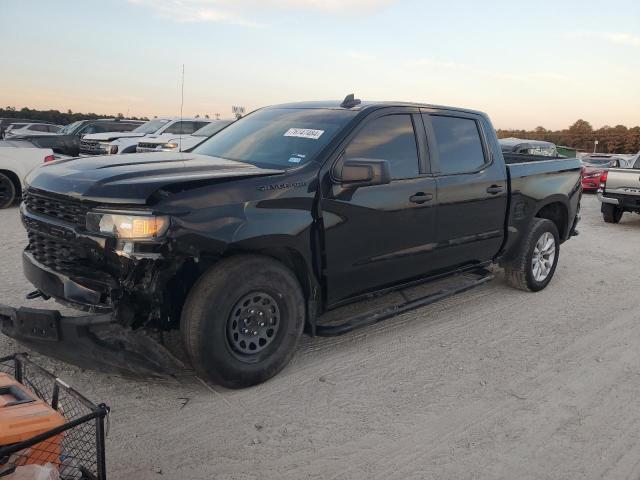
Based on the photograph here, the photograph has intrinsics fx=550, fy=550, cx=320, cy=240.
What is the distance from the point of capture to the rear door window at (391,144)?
3.94 meters

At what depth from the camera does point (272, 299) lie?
134 inches

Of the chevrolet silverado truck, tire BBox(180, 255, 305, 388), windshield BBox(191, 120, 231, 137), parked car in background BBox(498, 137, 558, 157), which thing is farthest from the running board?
parked car in background BBox(498, 137, 558, 157)

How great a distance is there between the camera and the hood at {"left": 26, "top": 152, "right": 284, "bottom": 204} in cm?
299

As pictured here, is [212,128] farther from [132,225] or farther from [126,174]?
[132,225]

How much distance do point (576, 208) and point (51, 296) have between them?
5.44 m

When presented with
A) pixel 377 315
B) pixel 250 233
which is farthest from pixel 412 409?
pixel 250 233

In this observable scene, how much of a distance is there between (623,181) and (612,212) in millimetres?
729

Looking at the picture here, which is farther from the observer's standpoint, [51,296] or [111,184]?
[51,296]

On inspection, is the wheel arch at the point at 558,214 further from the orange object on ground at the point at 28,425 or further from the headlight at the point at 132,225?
the orange object on ground at the point at 28,425

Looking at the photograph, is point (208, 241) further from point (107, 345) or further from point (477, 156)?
point (477, 156)

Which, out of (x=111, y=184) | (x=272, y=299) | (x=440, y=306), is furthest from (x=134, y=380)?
(x=440, y=306)

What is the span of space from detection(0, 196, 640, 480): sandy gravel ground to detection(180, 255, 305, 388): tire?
191mm

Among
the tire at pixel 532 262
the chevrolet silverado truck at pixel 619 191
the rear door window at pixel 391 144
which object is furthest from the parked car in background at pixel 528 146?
the rear door window at pixel 391 144

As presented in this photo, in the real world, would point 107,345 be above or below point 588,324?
above
